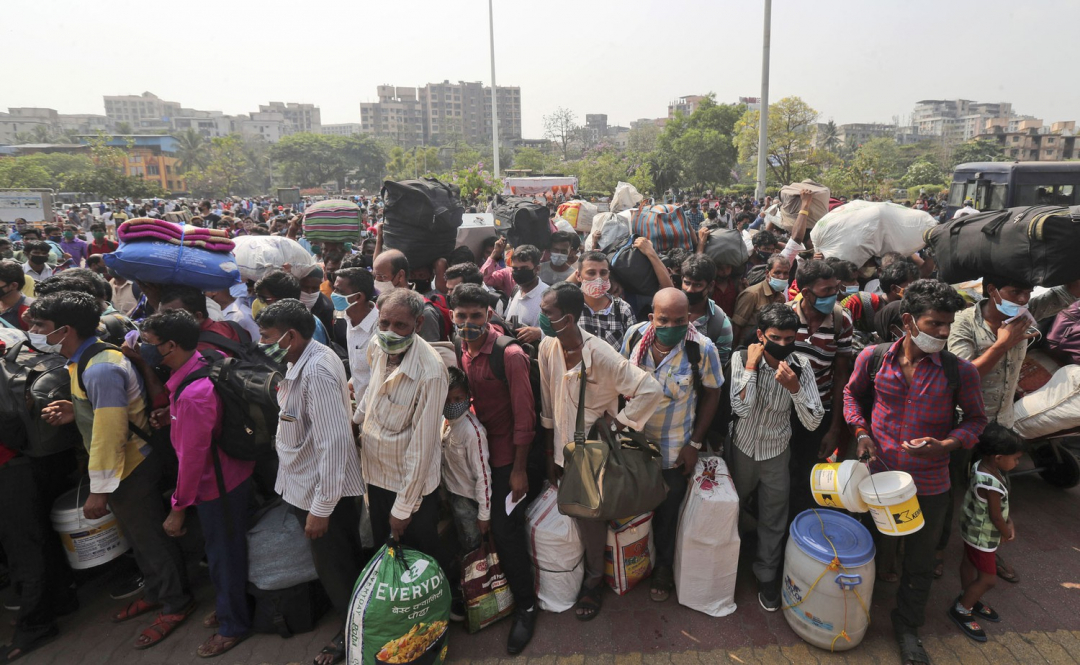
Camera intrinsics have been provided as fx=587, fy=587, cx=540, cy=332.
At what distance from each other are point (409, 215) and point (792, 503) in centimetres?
344

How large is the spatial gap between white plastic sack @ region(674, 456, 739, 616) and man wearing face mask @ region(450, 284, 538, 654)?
33.2 inches

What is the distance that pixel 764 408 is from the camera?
311 centimetres

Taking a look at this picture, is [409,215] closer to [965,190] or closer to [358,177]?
[965,190]

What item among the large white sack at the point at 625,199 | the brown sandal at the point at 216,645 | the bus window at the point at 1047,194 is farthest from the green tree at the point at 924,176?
the brown sandal at the point at 216,645

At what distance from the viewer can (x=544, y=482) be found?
133 inches

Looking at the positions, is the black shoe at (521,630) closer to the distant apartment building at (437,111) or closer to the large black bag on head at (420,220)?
the large black bag on head at (420,220)

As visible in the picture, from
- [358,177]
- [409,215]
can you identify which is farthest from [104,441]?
[358,177]

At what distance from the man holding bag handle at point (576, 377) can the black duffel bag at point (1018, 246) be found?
183 centimetres

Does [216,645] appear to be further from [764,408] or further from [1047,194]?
[1047,194]

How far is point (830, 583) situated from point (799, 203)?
4160 millimetres

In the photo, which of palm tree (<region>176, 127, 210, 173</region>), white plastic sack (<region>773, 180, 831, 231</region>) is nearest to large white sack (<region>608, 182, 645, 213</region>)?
white plastic sack (<region>773, 180, 831, 231</region>)

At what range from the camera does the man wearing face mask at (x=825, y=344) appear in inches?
129

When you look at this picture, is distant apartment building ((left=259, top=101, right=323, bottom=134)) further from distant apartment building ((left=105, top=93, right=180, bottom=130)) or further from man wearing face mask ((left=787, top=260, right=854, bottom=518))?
man wearing face mask ((left=787, top=260, right=854, bottom=518))

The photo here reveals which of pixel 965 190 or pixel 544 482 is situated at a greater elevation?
pixel 965 190
